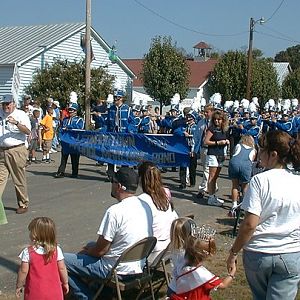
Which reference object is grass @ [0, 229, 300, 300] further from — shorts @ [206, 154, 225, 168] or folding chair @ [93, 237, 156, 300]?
shorts @ [206, 154, 225, 168]

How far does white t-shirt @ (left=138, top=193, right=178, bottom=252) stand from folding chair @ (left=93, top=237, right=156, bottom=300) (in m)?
0.30

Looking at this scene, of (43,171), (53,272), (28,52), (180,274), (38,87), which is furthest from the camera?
(28,52)

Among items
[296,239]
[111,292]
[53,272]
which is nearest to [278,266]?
[296,239]

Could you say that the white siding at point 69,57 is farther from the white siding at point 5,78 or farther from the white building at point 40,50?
the white siding at point 5,78

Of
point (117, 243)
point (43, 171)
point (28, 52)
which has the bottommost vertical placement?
point (43, 171)

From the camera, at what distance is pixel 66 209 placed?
1065cm

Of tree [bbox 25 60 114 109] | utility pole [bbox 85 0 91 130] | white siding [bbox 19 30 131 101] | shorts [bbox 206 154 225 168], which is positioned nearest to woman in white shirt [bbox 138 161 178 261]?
shorts [bbox 206 154 225 168]

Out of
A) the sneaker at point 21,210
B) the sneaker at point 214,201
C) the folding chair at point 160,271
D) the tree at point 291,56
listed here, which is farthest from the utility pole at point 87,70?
the tree at point 291,56

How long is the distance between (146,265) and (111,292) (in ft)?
1.49

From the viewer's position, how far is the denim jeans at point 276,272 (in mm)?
4008

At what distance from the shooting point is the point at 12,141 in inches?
376

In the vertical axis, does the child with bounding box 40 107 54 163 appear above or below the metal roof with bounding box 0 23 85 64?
below

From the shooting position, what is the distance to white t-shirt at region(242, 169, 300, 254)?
397 centimetres

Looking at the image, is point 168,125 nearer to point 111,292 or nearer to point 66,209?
point 66,209
